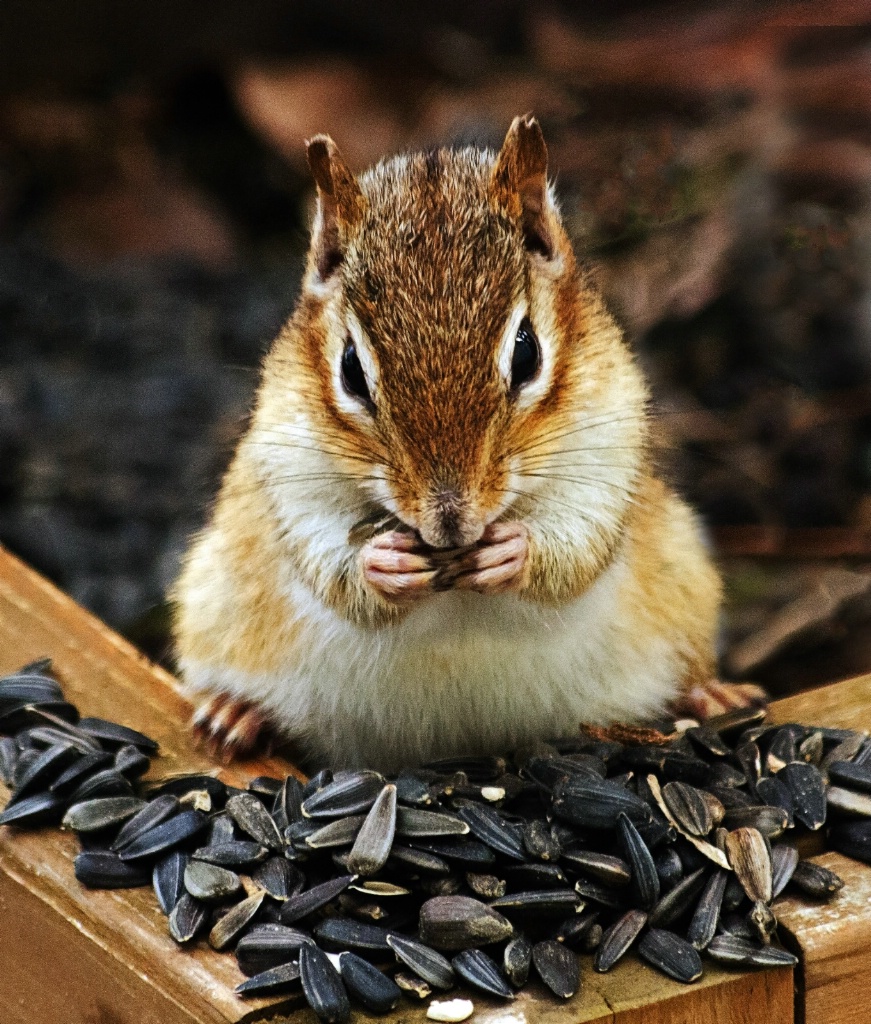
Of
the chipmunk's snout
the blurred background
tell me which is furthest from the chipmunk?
the blurred background

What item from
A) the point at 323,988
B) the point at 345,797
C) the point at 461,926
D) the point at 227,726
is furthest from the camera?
the point at 227,726

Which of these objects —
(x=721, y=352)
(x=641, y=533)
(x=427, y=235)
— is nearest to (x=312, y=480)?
(x=427, y=235)

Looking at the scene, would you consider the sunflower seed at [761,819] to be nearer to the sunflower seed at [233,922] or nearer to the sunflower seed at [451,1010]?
the sunflower seed at [451,1010]

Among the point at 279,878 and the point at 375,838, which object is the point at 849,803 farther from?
the point at 279,878

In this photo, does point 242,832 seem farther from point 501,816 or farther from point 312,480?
point 312,480

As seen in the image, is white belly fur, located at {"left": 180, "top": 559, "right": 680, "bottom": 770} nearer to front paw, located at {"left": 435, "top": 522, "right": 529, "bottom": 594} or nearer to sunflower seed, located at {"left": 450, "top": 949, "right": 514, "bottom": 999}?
front paw, located at {"left": 435, "top": 522, "right": 529, "bottom": 594}

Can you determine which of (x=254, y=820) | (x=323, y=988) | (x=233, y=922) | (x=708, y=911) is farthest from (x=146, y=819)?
(x=708, y=911)

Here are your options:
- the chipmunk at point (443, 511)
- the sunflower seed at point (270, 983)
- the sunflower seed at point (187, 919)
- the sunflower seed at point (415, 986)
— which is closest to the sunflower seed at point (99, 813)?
the sunflower seed at point (187, 919)
